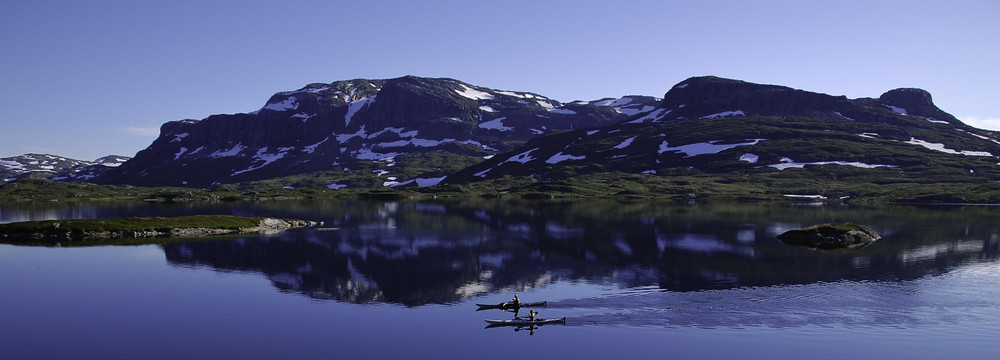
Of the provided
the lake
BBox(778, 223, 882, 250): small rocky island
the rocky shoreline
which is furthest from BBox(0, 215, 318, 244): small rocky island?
BBox(778, 223, 882, 250): small rocky island

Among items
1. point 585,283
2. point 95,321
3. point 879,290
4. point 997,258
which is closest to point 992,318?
point 879,290

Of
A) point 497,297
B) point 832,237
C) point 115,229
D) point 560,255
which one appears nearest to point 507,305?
point 497,297

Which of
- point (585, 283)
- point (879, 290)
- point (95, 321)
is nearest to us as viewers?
point (95, 321)

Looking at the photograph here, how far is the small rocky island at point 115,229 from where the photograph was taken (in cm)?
8456

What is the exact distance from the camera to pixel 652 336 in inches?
1447

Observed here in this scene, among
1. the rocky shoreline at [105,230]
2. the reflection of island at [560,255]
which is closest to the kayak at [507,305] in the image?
the reflection of island at [560,255]

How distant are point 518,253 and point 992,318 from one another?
43.2 meters

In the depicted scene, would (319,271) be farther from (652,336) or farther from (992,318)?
(992,318)

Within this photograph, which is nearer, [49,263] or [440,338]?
[440,338]

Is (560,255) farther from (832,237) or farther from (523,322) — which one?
(832,237)

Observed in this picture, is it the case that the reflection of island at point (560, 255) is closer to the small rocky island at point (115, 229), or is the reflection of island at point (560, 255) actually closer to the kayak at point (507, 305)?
the kayak at point (507, 305)

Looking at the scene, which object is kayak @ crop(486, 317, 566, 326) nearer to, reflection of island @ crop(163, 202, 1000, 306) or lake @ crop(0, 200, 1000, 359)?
lake @ crop(0, 200, 1000, 359)

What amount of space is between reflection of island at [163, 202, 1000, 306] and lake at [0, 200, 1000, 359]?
0.36m

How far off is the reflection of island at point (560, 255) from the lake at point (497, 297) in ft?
1.19
